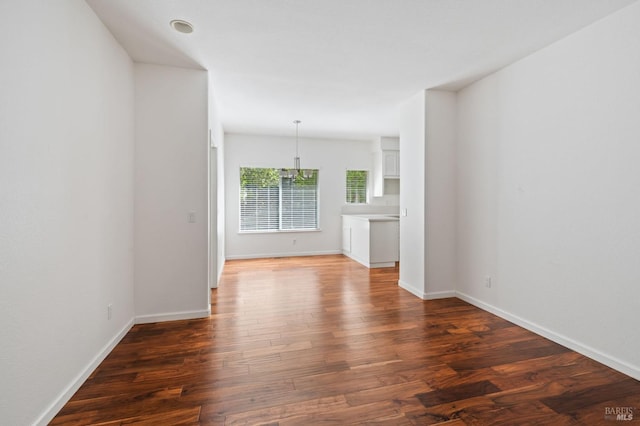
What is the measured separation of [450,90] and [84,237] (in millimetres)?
4266

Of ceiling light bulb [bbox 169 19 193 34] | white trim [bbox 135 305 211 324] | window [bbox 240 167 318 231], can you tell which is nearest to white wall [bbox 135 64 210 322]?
white trim [bbox 135 305 211 324]

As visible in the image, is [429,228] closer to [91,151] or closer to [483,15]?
[483,15]

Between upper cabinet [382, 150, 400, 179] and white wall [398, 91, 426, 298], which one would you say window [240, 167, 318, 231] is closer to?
upper cabinet [382, 150, 400, 179]

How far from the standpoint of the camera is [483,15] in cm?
229

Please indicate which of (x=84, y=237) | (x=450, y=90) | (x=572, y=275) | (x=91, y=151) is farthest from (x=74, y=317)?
(x=450, y=90)

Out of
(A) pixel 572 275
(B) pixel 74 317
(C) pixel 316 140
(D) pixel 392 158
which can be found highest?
(C) pixel 316 140

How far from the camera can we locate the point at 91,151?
223cm

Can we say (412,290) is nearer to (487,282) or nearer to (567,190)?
(487,282)

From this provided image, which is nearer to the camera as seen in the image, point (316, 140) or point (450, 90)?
point (450, 90)

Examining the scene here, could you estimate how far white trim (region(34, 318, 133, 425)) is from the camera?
1.69m

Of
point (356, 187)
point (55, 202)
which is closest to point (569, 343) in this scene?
point (55, 202)

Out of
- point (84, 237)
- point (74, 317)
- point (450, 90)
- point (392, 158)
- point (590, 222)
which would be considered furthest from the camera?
point (392, 158)

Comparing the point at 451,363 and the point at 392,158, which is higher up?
the point at 392,158

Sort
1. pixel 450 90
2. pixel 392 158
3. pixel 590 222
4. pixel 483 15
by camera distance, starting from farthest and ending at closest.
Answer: pixel 392 158, pixel 450 90, pixel 590 222, pixel 483 15
